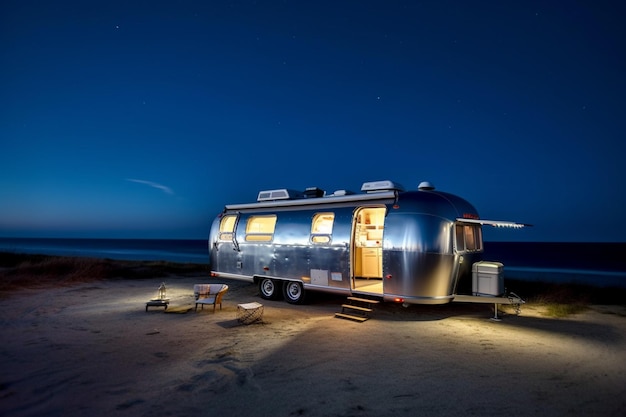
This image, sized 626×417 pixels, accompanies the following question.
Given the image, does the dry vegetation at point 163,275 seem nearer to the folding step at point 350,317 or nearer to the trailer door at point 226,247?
the folding step at point 350,317

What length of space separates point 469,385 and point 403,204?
4745 millimetres

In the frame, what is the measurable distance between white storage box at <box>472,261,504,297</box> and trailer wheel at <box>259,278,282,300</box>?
5.84 m

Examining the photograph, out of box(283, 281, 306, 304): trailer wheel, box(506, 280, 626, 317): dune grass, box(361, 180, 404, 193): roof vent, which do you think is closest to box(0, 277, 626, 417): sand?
box(506, 280, 626, 317): dune grass

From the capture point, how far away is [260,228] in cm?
1279

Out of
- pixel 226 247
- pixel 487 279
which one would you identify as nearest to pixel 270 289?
pixel 226 247

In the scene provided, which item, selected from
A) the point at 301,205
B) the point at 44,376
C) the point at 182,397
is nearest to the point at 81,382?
the point at 44,376

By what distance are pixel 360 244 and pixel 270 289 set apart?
10.8 feet

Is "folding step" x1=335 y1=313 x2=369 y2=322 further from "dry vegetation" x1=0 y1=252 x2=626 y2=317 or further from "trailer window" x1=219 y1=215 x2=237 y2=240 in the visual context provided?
"trailer window" x1=219 y1=215 x2=237 y2=240

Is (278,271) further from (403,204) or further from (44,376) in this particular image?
(44,376)

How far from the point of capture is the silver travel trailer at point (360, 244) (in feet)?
28.5

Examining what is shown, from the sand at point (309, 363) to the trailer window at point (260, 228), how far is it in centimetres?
271

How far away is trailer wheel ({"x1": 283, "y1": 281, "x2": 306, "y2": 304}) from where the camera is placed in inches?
438

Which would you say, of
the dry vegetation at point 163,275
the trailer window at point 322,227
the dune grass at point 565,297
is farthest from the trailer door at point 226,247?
the dune grass at point 565,297

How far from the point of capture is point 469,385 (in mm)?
5195
